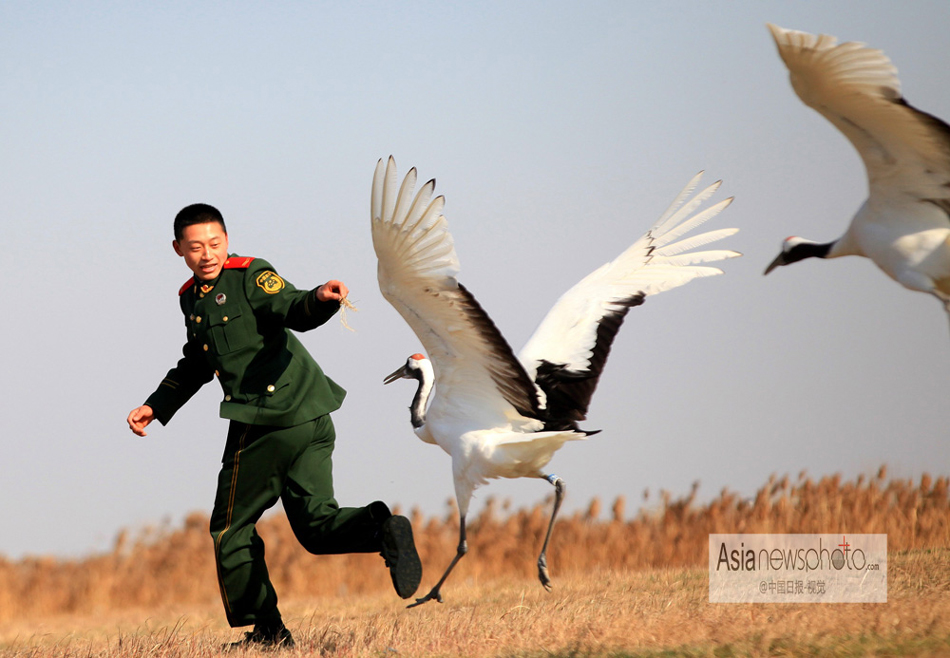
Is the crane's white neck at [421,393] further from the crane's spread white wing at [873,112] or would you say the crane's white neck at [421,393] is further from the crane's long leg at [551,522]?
the crane's spread white wing at [873,112]

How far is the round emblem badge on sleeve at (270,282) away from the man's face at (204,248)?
254mm

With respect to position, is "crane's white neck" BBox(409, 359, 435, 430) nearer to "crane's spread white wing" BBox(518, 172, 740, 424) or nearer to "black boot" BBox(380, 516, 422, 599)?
"crane's spread white wing" BBox(518, 172, 740, 424)

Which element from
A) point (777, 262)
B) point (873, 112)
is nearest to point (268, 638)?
point (777, 262)

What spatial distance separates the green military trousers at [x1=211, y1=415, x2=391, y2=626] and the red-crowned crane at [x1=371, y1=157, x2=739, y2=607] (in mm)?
916

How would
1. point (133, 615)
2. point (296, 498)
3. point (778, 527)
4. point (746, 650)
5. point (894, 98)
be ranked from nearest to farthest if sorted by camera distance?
point (746, 650)
point (894, 98)
point (296, 498)
point (778, 527)
point (133, 615)

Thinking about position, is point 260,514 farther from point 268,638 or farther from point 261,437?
point 268,638

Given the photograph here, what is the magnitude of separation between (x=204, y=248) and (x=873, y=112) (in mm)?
3574

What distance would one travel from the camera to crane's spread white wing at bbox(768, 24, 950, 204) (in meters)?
4.86

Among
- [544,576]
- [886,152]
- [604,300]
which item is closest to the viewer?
[886,152]

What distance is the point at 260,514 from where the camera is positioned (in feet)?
17.3

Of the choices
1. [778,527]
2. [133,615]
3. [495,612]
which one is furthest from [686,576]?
[133,615]

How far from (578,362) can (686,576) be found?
1974 mm

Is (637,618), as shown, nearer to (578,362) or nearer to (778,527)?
(578,362)

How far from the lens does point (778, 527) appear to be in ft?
26.0
